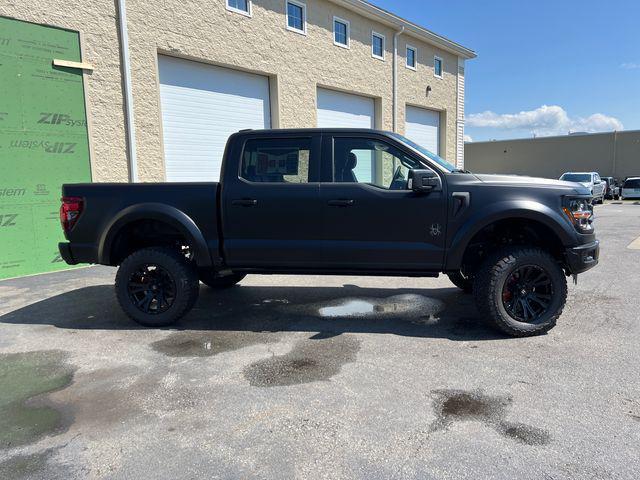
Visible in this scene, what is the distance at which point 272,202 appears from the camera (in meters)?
4.84

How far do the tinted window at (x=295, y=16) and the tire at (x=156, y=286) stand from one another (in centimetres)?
1014

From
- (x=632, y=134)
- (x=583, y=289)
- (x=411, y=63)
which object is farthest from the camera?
(x=632, y=134)

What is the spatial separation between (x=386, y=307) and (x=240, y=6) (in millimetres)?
9354

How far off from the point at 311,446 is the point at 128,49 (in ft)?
29.4

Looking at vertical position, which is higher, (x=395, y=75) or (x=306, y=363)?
(x=395, y=75)

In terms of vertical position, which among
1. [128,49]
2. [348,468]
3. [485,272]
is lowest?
[348,468]

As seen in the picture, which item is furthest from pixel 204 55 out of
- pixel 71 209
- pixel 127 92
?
pixel 71 209

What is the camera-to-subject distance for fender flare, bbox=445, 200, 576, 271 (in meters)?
4.43

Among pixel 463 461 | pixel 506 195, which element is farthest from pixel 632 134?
pixel 463 461

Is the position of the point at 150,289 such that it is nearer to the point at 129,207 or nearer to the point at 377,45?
the point at 129,207

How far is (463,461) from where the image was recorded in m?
2.63

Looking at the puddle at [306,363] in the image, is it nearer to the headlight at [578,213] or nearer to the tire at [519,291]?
the tire at [519,291]

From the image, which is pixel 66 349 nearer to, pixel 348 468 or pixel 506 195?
pixel 348 468

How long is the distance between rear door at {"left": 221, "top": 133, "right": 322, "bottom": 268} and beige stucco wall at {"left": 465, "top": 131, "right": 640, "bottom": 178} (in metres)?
40.2
